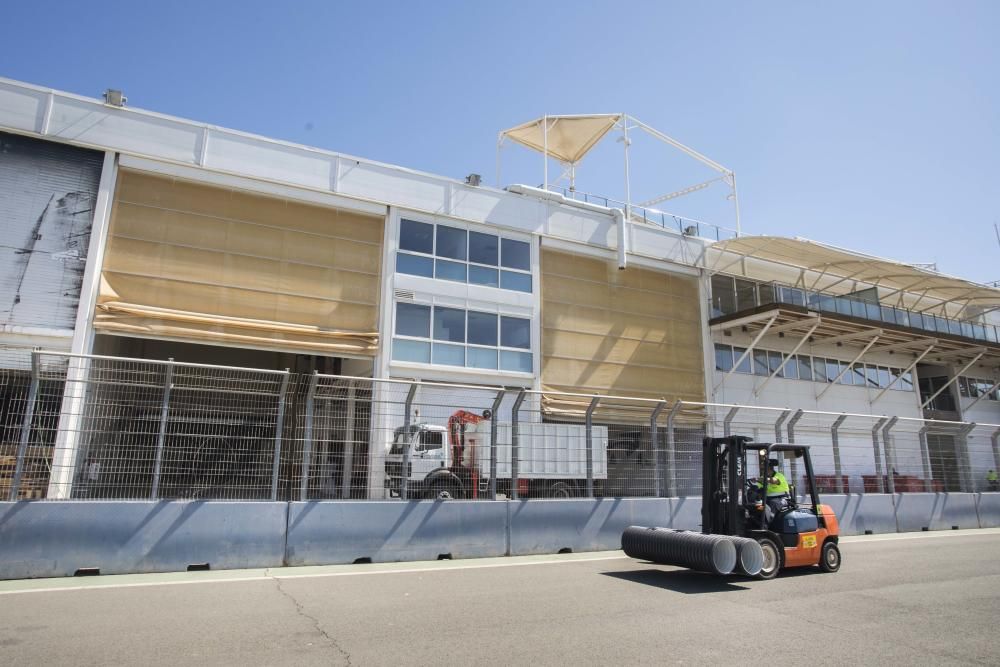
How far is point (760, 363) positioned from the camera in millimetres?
26812

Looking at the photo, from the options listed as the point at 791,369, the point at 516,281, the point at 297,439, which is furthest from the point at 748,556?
the point at 791,369

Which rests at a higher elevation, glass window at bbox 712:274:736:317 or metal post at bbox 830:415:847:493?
glass window at bbox 712:274:736:317

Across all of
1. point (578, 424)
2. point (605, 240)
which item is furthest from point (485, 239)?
point (578, 424)

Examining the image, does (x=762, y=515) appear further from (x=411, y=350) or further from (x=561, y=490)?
(x=411, y=350)

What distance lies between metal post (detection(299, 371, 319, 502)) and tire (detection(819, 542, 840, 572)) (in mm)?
7310

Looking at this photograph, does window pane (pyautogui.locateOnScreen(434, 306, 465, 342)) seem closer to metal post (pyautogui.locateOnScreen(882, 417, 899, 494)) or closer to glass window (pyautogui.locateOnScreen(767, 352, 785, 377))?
metal post (pyautogui.locateOnScreen(882, 417, 899, 494))

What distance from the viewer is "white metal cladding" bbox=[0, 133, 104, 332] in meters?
15.9

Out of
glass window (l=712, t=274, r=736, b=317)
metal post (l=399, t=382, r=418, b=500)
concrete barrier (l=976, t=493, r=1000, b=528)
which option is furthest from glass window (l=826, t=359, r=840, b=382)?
metal post (l=399, t=382, r=418, b=500)

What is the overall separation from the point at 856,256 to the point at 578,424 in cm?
1804

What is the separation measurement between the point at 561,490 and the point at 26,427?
25.0 ft

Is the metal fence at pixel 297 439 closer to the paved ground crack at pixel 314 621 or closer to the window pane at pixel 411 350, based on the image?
the paved ground crack at pixel 314 621

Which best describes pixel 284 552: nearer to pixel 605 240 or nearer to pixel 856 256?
pixel 605 240

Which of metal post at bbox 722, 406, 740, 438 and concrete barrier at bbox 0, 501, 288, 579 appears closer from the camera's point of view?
concrete barrier at bbox 0, 501, 288, 579

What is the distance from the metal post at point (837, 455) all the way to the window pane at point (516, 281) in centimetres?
1079
